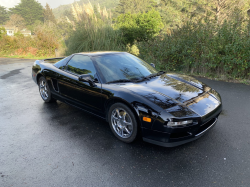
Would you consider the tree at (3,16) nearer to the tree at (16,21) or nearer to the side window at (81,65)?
the tree at (16,21)

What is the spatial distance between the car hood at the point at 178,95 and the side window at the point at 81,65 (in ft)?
2.79

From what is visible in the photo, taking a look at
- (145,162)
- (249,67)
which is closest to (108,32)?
(249,67)

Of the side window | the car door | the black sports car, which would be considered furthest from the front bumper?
the side window

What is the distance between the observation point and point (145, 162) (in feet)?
8.36

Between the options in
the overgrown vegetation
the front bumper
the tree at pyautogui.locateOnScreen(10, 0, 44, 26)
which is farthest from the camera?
the tree at pyautogui.locateOnScreen(10, 0, 44, 26)

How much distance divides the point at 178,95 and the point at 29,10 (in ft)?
290

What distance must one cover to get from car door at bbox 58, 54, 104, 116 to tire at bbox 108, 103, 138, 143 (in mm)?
304

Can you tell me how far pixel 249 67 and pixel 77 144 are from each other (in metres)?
6.47

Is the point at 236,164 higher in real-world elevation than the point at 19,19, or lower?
lower

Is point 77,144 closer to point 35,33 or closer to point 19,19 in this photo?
point 35,33

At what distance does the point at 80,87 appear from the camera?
3.59 metres

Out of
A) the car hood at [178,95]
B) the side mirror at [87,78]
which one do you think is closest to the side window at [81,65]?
the side mirror at [87,78]

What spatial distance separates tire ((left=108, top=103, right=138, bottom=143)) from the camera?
280 cm

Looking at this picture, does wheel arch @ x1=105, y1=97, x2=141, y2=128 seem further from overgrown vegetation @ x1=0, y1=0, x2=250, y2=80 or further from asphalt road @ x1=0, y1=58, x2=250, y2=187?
overgrown vegetation @ x1=0, y1=0, x2=250, y2=80
